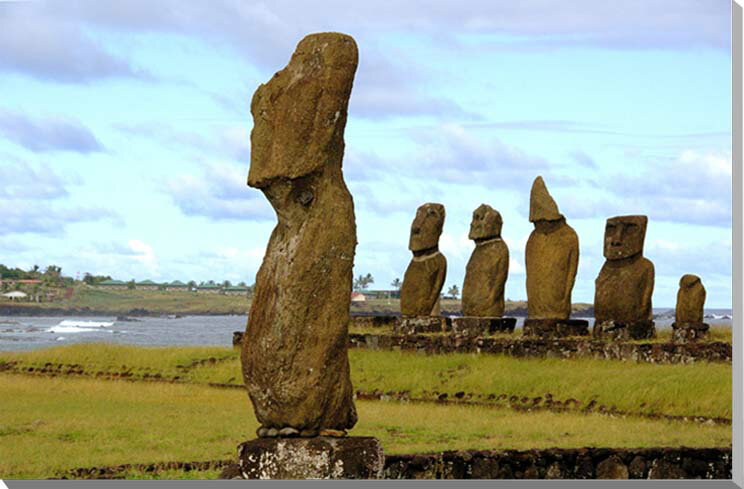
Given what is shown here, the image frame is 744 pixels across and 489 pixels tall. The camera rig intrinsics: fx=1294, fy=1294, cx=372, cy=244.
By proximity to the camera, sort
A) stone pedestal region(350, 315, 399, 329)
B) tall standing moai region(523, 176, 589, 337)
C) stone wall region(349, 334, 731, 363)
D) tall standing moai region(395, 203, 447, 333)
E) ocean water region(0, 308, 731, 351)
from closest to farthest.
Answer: stone wall region(349, 334, 731, 363), tall standing moai region(523, 176, 589, 337), tall standing moai region(395, 203, 447, 333), stone pedestal region(350, 315, 399, 329), ocean water region(0, 308, 731, 351)

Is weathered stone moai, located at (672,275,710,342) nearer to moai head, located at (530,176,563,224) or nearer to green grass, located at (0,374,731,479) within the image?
moai head, located at (530,176,563,224)

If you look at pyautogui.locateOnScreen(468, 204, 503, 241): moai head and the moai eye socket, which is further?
pyautogui.locateOnScreen(468, 204, 503, 241): moai head

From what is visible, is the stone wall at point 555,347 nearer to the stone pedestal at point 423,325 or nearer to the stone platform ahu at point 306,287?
the stone pedestal at point 423,325

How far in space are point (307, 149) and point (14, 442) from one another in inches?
327

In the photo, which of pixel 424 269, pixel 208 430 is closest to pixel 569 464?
pixel 208 430

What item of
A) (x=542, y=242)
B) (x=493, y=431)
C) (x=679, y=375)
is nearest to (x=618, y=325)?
(x=542, y=242)

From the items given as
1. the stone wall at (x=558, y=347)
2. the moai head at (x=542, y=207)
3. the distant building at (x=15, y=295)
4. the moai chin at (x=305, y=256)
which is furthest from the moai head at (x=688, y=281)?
the distant building at (x=15, y=295)

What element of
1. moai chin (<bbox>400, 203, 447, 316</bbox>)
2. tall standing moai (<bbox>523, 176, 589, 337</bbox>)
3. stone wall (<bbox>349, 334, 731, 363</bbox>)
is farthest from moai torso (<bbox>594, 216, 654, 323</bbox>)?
moai chin (<bbox>400, 203, 447, 316</bbox>)

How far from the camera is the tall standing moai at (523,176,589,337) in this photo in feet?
88.4

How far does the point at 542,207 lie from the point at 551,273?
1414 millimetres

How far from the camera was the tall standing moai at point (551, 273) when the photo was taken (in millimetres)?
26938

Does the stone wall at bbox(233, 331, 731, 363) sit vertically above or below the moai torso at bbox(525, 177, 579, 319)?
below

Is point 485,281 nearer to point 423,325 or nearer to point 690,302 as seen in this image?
point 423,325

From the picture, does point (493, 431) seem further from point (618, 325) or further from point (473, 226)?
point (473, 226)
